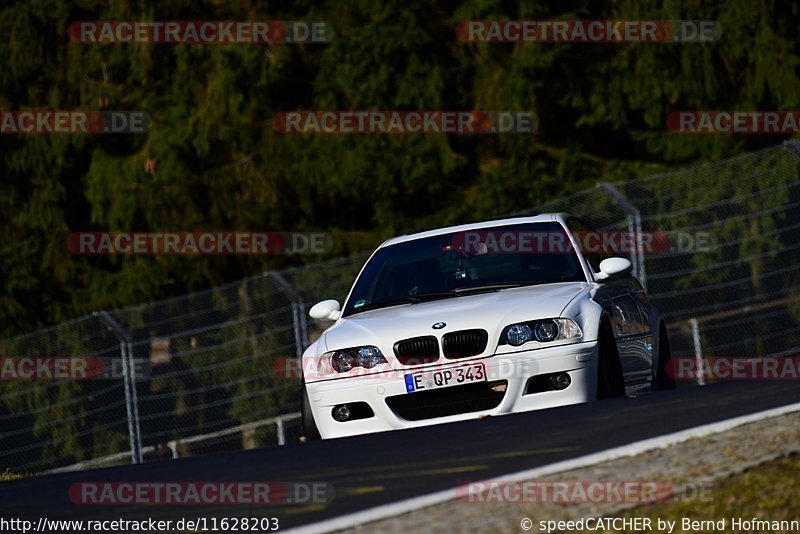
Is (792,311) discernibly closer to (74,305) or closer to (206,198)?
(206,198)

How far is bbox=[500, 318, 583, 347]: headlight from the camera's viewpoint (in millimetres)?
9375

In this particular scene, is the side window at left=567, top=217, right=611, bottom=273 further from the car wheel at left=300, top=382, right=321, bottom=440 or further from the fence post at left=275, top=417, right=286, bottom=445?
the fence post at left=275, top=417, right=286, bottom=445

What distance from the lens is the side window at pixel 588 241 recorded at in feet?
36.4

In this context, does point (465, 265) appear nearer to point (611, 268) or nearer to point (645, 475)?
point (611, 268)

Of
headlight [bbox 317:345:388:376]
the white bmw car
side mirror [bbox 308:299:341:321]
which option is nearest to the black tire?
the white bmw car

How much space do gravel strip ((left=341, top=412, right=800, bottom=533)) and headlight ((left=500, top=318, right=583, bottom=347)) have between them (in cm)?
264

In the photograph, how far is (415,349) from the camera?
9.44 metres

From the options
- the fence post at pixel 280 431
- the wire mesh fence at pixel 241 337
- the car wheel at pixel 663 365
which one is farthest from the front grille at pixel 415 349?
the fence post at pixel 280 431

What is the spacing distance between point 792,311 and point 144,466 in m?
10.9

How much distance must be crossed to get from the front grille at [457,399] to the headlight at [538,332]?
252 millimetres

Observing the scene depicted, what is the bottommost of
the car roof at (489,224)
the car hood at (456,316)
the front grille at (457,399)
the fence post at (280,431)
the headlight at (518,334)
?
the fence post at (280,431)

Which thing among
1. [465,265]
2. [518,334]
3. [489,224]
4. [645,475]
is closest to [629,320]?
[465,265]

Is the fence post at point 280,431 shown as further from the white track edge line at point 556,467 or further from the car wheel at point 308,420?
the white track edge line at point 556,467

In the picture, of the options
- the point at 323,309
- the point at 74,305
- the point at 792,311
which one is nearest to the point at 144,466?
the point at 323,309
